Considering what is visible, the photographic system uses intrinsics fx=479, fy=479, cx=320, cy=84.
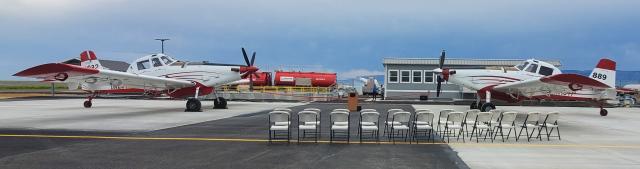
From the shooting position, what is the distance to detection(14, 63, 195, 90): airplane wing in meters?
15.0

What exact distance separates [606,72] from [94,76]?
22.7 meters

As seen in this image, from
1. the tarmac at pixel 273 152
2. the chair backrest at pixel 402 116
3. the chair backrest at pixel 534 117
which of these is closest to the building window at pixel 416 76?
the tarmac at pixel 273 152

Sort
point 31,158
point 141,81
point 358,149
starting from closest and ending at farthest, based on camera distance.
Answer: point 31,158 → point 358,149 → point 141,81

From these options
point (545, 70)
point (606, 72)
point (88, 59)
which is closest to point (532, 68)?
point (545, 70)

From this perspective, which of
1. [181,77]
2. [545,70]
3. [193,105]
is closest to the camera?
[193,105]

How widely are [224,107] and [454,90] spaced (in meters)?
22.0

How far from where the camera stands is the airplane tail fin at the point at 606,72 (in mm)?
22672

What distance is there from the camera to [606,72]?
22688mm

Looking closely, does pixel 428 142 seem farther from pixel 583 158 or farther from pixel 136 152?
pixel 136 152

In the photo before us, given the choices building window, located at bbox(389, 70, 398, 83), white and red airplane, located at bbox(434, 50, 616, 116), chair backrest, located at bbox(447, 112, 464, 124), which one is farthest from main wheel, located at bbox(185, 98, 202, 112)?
building window, located at bbox(389, 70, 398, 83)

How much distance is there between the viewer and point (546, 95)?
24.1m

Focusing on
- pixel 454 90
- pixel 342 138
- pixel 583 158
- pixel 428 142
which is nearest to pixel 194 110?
pixel 342 138

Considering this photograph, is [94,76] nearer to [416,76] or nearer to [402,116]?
[402,116]

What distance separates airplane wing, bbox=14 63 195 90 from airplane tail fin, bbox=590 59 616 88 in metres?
19.5
